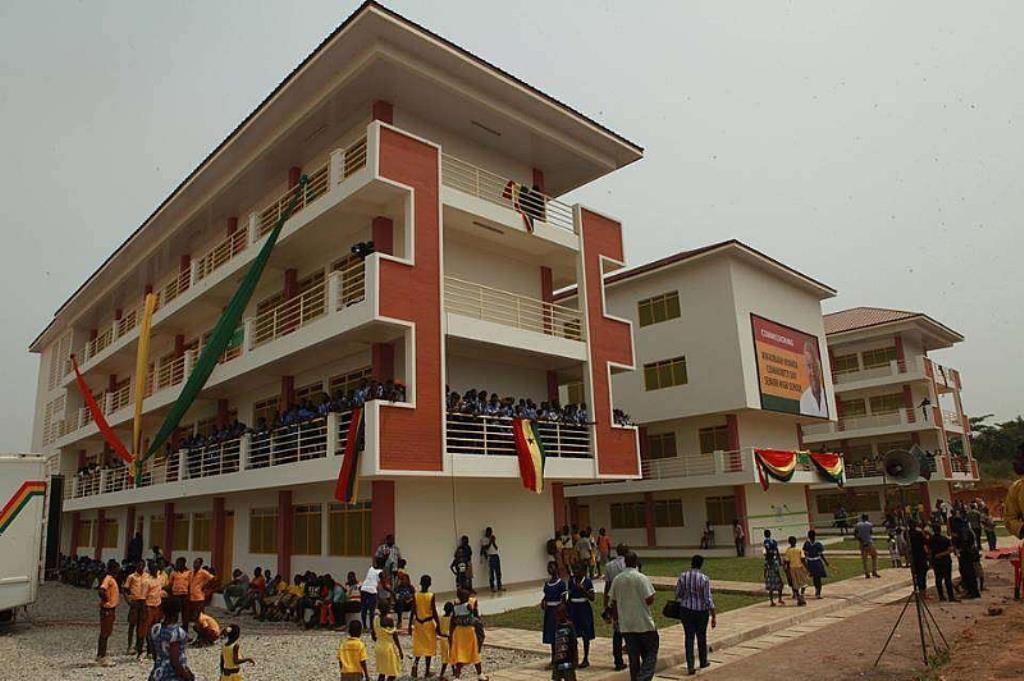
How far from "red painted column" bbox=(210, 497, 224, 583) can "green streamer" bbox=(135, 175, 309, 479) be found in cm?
289

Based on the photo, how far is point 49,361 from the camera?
44.4 m

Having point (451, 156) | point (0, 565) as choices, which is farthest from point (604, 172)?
point (0, 565)

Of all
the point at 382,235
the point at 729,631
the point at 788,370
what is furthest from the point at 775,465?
the point at 382,235

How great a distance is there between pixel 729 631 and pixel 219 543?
1650cm

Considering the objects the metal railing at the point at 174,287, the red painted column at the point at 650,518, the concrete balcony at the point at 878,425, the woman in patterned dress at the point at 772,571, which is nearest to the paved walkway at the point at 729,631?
the woman in patterned dress at the point at 772,571

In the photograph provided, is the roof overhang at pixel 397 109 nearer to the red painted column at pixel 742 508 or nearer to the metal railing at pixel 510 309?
the metal railing at pixel 510 309

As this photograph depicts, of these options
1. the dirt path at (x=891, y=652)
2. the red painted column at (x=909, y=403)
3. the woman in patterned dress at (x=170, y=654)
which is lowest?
the dirt path at (x=891, y=652)

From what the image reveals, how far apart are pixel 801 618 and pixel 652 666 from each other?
666cm

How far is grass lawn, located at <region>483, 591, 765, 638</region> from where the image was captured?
14.4 m

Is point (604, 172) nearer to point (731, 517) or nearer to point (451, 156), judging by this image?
point (451, 156)

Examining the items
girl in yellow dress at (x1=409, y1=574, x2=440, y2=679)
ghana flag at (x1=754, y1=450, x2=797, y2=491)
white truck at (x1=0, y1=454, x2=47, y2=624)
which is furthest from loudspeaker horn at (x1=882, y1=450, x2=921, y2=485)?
ghana flag at (x1=754, y1=450, x2=797, y2=491)

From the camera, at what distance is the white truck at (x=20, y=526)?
15406mm

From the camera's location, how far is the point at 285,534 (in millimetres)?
19891

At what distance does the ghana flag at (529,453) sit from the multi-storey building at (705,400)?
12.6 metres
